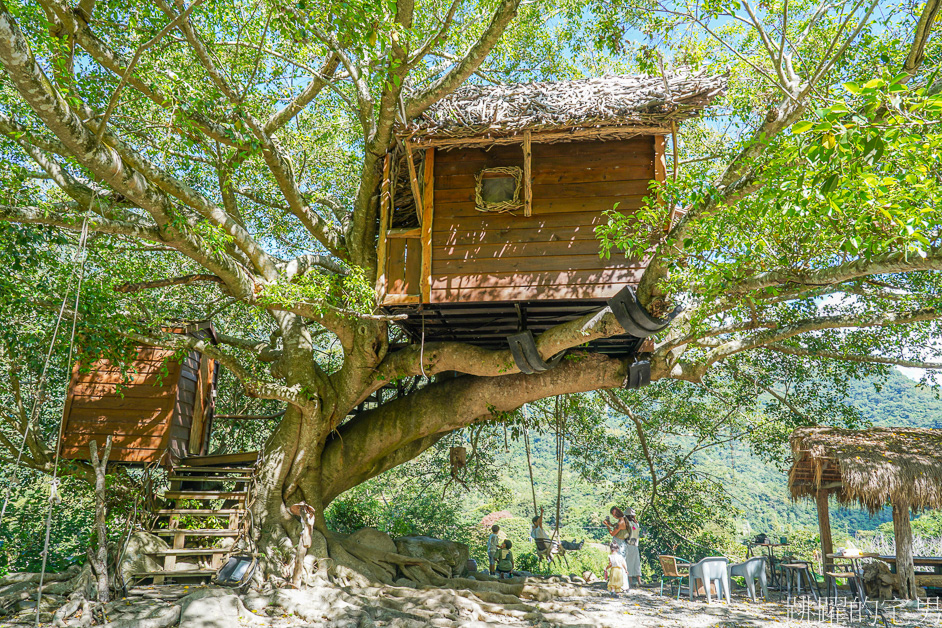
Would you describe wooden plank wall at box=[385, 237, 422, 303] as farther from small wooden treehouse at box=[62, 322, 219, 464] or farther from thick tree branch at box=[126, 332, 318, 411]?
small wooden treehouse at box=[62, 322, 219, 464]

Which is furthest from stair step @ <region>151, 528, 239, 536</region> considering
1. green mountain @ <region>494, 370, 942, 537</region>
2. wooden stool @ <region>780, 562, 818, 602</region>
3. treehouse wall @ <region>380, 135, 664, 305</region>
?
green mountain @ <region>494, 370, 942, 537</region>

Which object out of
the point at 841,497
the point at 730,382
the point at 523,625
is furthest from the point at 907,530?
the point at 523,625

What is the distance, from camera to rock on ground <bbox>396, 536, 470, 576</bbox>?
32.2ft

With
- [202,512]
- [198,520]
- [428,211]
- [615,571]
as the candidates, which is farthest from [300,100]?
[615,571]

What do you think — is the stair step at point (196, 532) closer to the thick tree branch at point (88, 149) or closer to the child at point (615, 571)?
the thick tree branch at point (88, 149)

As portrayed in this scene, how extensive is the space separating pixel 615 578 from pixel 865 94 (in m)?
7.78

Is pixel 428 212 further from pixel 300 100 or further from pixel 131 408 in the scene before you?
pixel 131 408

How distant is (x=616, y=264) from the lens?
689cm

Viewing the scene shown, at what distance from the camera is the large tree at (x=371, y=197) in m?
4.97

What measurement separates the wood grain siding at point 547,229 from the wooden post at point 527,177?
9cm

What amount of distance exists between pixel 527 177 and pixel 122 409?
721cm

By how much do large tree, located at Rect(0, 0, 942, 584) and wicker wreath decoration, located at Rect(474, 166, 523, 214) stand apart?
110cm

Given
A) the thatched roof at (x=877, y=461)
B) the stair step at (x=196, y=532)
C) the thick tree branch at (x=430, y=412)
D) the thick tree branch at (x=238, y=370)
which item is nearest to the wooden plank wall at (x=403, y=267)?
the thick tree branch at (x=238, y=370)

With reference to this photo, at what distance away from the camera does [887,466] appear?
9.44 meters
